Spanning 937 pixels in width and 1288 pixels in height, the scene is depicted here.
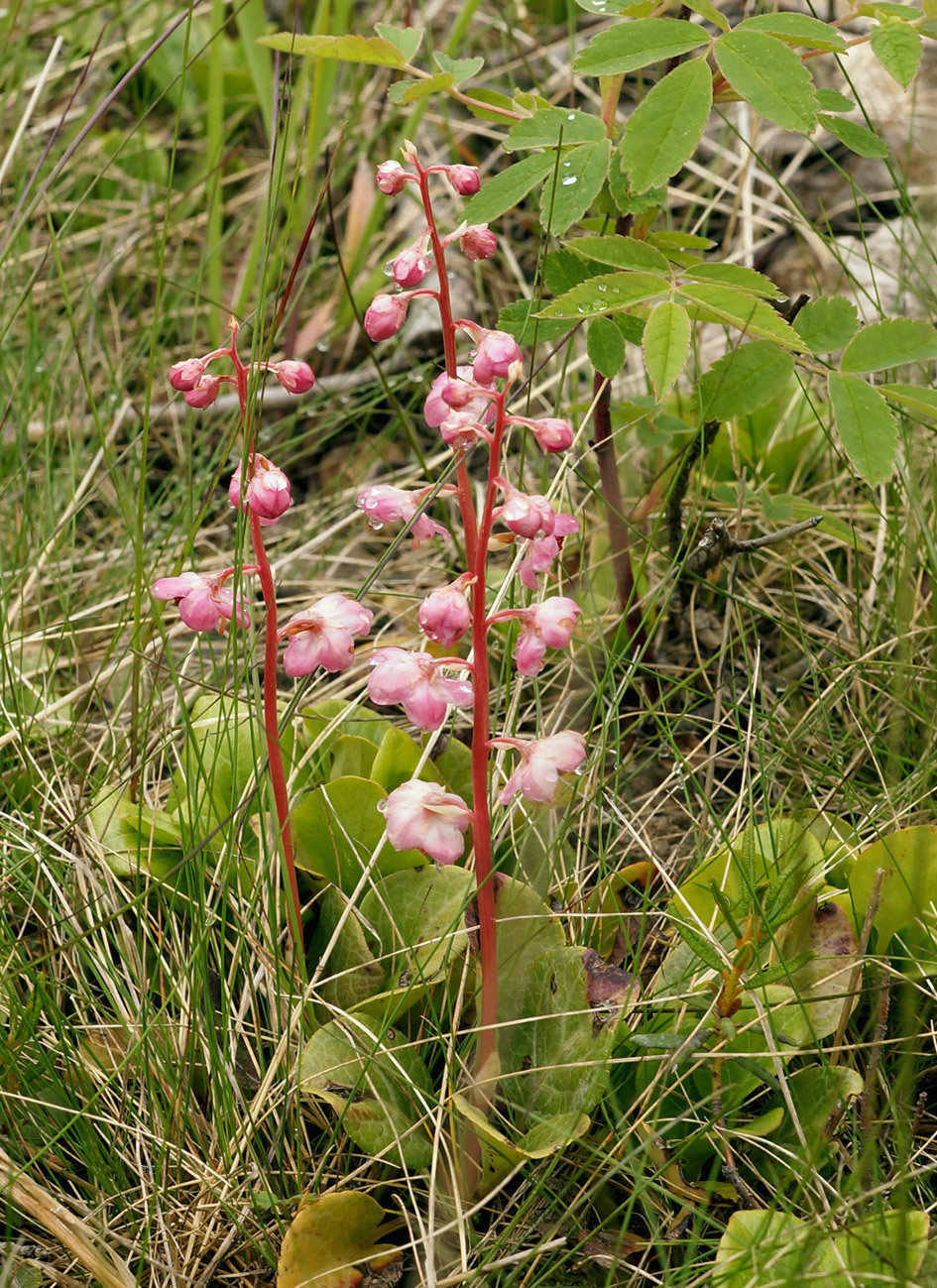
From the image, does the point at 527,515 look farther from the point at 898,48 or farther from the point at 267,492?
the point at 898,48

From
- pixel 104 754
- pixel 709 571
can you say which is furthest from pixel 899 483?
pixel 104 754

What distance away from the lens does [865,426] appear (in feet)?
4.73

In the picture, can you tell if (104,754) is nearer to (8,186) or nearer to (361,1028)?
(361,1028)

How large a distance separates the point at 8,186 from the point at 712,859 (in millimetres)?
2633

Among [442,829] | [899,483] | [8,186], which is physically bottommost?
[899,483]

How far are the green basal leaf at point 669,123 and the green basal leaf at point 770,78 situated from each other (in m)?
0.04

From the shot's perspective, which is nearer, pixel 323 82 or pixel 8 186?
pixel 323 82

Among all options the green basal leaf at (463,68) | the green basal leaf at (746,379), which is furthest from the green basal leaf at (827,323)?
the green basal leaf at (463,68)

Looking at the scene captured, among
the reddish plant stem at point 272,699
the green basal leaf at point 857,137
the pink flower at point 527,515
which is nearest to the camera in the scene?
the pink flower at point 527,515

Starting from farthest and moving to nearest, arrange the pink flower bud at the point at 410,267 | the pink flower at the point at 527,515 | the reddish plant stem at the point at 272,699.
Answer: the reddish plant stem at the point at 272,699 < the pink flower bud at the point at 410,267 < the pink flower at the point at 527,515

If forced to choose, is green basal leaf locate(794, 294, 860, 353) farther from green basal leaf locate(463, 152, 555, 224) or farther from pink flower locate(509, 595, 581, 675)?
pink flower locate(509, 595, 581, 675)

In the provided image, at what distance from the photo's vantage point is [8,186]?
305cm

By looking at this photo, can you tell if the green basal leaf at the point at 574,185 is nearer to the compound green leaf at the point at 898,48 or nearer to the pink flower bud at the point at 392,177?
the pink flower bud at the point at 392,177

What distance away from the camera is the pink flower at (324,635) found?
127cm
